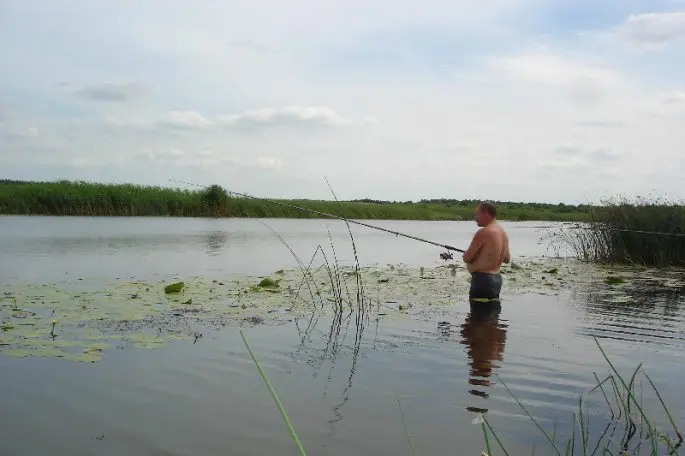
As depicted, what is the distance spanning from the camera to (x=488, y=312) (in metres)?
10.7

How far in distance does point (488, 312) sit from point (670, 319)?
2.85 meters

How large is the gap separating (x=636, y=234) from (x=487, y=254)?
10.4 meters

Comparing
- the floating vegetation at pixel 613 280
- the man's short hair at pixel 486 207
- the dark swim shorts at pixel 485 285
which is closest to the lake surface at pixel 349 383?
the dark swim shorts at pixel 485 285

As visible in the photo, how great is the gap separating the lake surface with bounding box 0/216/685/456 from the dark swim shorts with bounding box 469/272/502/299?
351 millimetres

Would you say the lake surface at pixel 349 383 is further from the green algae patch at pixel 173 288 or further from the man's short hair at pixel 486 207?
the green algae patch at pixel 173 288

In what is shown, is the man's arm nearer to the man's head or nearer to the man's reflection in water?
the man's head

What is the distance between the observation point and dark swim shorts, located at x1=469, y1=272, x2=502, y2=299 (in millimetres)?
10844

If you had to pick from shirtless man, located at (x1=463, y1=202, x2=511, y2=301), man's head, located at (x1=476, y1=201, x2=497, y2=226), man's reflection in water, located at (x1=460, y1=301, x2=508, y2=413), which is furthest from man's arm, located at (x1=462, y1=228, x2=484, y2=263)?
man's reflection in water, located at (x1=460, y1=301, x2=508, y2=413)

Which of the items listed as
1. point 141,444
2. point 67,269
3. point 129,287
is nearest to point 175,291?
point 129,287

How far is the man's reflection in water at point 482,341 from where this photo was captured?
6.69 m

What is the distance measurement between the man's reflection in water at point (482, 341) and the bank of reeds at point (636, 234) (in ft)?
27.3

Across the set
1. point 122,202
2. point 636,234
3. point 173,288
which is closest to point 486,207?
point 173,288

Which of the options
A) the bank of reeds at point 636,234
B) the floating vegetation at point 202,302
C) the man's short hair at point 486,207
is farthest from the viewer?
the bank of reeds at point 636,234

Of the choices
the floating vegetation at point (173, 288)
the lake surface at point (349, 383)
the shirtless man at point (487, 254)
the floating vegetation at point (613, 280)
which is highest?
the shirtless man at point (487, 254)
